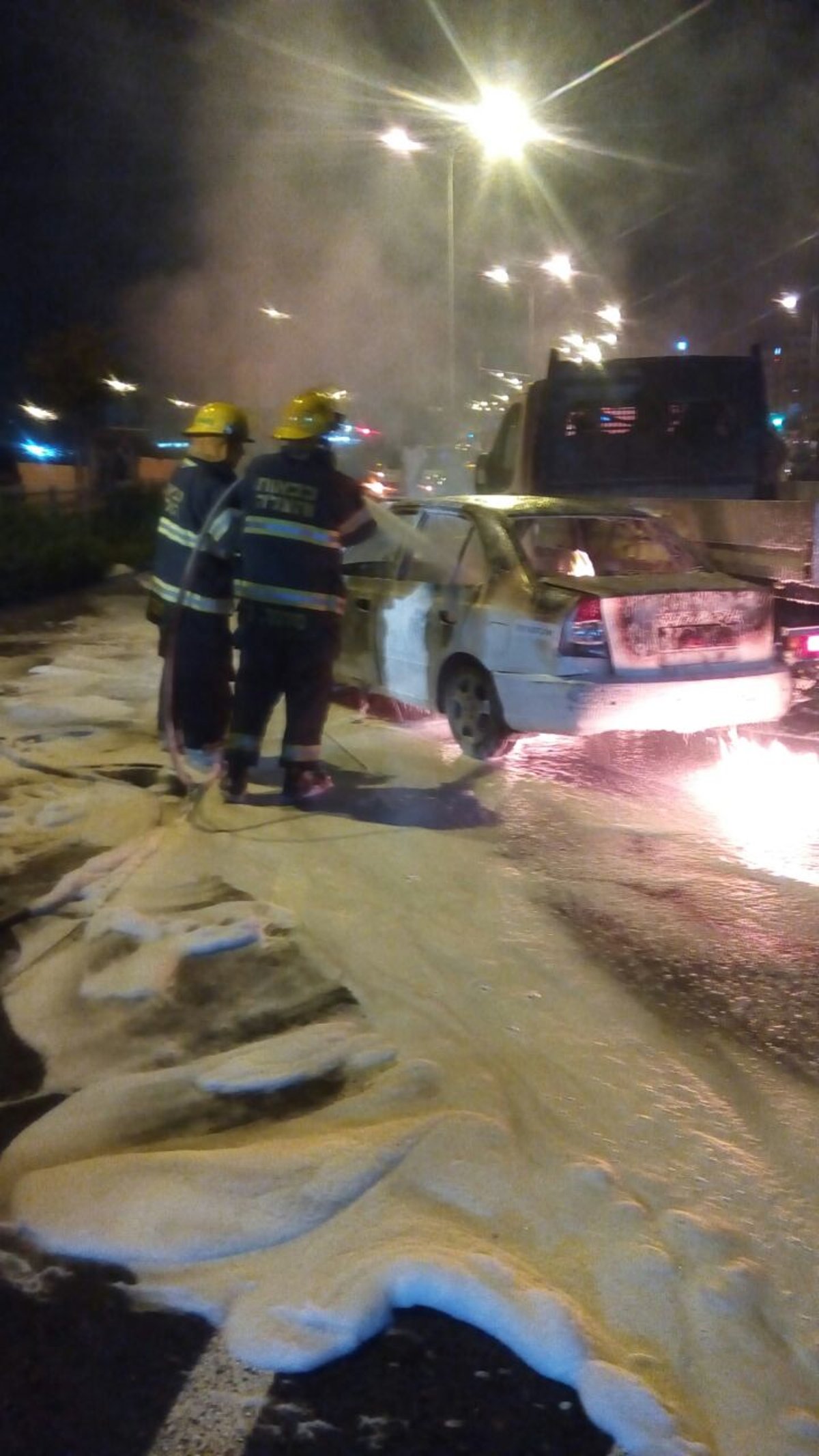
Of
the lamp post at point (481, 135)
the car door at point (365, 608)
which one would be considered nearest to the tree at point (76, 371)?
the lamp post at point (481, 135)

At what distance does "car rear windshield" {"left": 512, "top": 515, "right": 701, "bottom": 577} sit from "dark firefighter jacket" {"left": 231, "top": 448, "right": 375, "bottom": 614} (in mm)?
1050

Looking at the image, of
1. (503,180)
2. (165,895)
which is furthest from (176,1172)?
(503,180)

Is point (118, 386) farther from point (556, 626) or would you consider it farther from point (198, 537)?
point (556, 626)

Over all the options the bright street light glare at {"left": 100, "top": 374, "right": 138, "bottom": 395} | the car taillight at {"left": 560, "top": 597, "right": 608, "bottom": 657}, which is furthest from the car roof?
the bright street light glare at {"left": 100, "top": 374, "right": 138, "bottom": 395}

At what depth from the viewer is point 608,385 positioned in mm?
9586

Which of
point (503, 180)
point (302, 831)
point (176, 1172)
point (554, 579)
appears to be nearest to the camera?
point (176, 1172)

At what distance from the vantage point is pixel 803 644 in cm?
630

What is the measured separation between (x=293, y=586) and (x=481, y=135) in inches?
441

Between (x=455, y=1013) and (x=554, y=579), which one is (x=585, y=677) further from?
(x=455, y=1013)

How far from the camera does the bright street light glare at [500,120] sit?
14.4 m

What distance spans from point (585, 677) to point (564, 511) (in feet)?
3.85

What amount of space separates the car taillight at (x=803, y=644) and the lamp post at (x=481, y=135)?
10.1 meters

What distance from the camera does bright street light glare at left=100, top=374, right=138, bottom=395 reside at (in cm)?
3123

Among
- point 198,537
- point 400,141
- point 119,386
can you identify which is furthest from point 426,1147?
point 119,386
